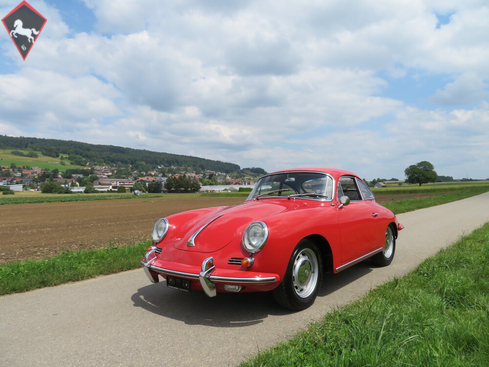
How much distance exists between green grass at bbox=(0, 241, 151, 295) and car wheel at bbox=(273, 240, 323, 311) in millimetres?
3181

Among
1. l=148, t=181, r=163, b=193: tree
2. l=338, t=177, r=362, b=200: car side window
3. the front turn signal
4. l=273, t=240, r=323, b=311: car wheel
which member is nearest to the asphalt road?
l=273, t=240, r=323, b=311: car wheel

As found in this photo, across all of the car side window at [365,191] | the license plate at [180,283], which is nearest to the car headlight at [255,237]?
the license plate at [180,283]

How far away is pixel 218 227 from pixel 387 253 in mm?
3408

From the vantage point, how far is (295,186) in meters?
4.58

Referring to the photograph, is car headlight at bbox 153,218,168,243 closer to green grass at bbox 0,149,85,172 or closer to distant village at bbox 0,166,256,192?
distant village at bbox 0,166,256,192

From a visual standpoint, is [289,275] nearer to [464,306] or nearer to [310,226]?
[310,226]

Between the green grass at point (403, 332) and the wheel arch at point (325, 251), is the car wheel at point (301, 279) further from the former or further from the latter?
the green grass at point (403, 332)

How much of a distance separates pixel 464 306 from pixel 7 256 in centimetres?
945

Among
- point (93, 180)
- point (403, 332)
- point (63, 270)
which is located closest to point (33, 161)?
point (93, 180)

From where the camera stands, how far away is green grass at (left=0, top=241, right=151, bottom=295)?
4442 millimetres

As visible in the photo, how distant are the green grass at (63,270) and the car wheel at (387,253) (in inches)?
159

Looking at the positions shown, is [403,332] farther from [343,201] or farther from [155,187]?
[155,187]

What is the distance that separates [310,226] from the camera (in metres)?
3.44

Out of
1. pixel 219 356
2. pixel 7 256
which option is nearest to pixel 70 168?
pixel 7 256
